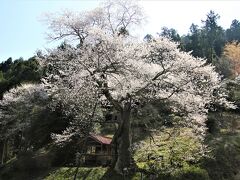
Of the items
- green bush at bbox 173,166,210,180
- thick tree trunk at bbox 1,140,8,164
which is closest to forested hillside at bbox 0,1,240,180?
green bush at bbox 173,166,210,180

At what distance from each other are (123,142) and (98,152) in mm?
6424

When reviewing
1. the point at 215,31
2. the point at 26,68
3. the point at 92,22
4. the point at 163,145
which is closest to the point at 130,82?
the point at 92,22

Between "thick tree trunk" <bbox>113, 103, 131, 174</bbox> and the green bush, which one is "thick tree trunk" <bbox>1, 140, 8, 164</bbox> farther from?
the green bush

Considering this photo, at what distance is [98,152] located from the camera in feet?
80.8

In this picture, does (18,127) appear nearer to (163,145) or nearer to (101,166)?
(101,166)

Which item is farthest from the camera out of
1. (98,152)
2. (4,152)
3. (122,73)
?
(4,152)

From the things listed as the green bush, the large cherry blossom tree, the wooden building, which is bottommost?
the green bush

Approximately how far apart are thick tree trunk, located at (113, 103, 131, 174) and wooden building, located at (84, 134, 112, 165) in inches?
157

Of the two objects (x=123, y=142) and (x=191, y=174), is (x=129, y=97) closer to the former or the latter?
(x=123, y=142)

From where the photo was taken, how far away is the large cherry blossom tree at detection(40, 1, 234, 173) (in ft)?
55.7

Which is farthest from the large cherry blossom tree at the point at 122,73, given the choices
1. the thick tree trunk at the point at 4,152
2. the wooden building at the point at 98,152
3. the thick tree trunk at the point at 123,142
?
the thick tree trunk at the point at 4,152

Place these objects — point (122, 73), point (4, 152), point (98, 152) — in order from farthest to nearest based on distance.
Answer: point (4, 152) < point (98, 152) < point (122, 73)

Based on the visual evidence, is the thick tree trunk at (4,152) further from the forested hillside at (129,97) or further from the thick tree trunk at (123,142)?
the thick tree trunk at (123,142)

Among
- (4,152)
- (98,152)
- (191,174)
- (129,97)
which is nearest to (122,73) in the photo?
(129,97)
